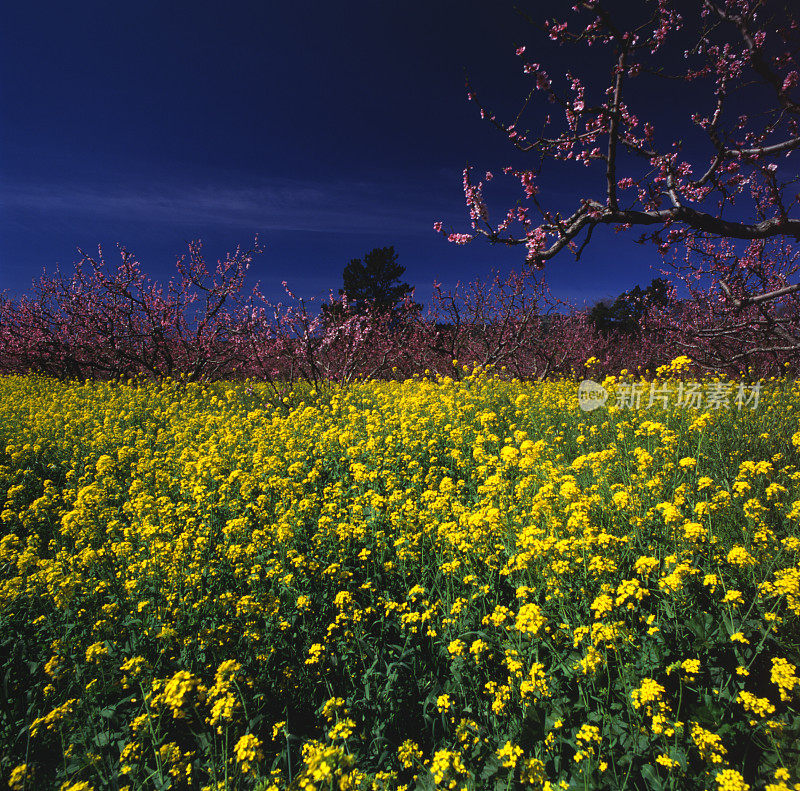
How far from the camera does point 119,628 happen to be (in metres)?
3.33

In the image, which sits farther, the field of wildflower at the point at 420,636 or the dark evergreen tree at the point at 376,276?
the dark evergreen tree at the point at 376,276

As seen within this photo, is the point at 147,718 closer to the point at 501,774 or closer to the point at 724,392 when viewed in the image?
the point at 501,774

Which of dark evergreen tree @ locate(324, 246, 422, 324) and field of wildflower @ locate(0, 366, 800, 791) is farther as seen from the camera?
dark evergreen tree @ locate(324, 246, 422, 324)

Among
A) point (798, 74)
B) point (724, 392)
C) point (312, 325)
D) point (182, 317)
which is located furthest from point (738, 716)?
point (182, 317)

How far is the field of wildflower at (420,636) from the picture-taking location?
2.21 metres

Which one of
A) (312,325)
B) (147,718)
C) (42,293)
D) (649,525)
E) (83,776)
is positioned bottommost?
(83,776)

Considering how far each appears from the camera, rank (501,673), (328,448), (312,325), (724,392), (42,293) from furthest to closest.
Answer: (42,293) → (312,325) → (724,392) → (328,448) → (501,673)

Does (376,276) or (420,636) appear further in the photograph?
(376,276)

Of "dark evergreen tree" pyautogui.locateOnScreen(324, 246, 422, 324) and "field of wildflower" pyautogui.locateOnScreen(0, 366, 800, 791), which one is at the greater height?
"dark evergreen tree" pyautogui.locateOnScreen(324, 246, 422, 324)

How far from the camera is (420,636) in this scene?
3.12 m

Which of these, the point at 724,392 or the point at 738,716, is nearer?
the point at 738,716

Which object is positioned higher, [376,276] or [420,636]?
[376,276]

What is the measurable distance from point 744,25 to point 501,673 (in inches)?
228

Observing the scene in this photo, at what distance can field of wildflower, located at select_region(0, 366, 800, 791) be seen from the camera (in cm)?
221
